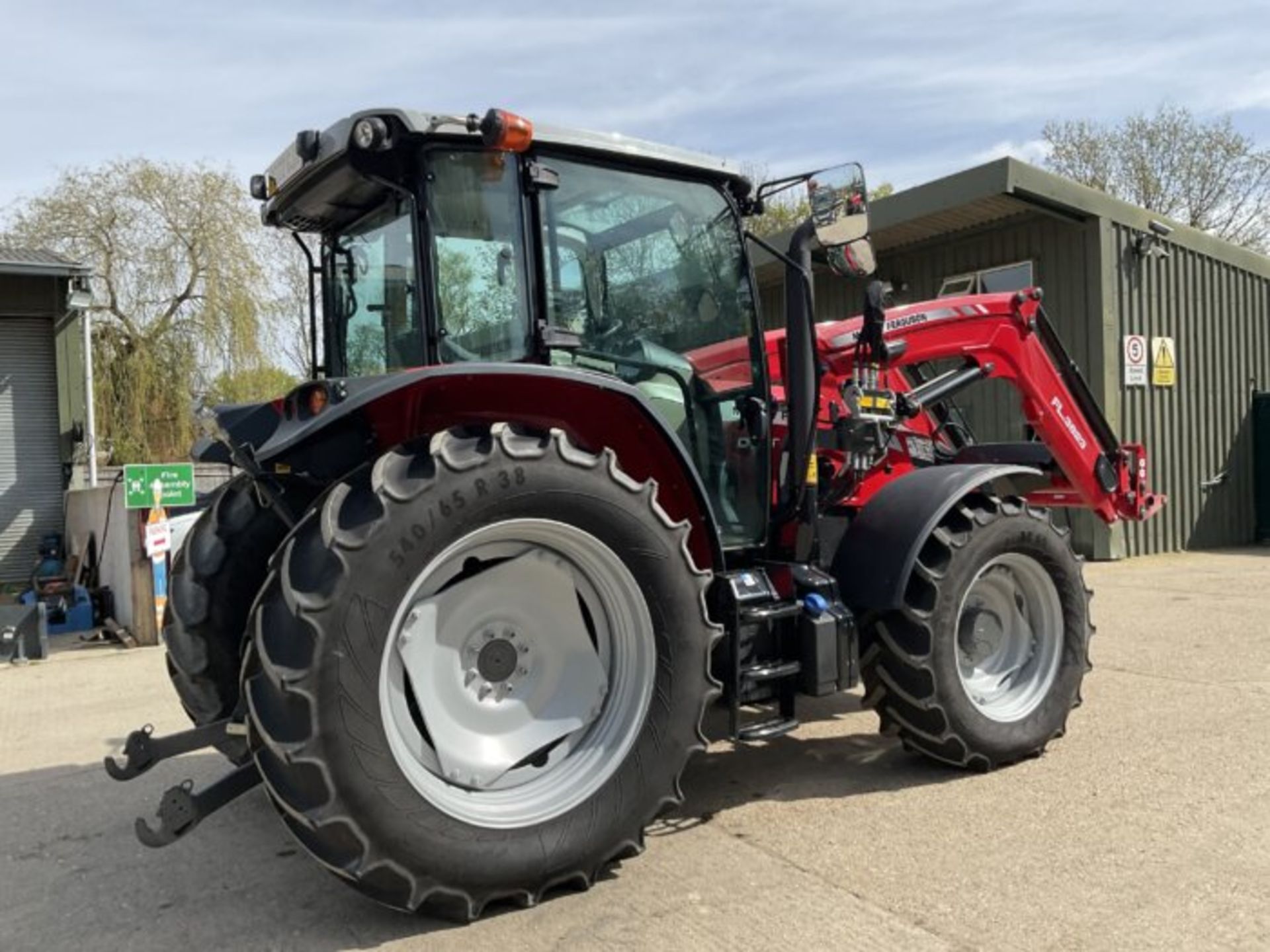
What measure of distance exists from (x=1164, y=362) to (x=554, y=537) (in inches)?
415

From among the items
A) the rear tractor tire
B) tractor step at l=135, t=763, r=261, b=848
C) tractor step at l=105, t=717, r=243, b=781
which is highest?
the rear tractor tire

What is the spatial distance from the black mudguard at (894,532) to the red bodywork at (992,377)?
1.48ft

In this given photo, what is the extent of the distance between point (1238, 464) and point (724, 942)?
1225 centimetres

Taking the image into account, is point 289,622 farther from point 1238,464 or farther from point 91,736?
point 1238,464

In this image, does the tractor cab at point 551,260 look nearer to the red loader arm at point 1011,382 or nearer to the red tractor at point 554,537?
the red tractor at point 554,537

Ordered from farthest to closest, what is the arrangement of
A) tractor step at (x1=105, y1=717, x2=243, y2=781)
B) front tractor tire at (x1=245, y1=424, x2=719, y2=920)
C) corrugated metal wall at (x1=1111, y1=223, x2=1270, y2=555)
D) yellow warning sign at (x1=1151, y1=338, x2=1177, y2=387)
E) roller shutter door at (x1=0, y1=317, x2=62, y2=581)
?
1. roller shutter door at (x1=0, y1=317, x2=62, y2=581)
2. yellow warning sign at (x1=1151, y1=338, x2=1177, y2=387)
3. corrugated metal wall at (x1=1111, y1=223, x2=1270, y2=555)
4. tractor step at (x1=105, y1=717, x2=243, y2=781)
5. front tractor tire at (x1=245, y1=424, x2=719, y2=920)

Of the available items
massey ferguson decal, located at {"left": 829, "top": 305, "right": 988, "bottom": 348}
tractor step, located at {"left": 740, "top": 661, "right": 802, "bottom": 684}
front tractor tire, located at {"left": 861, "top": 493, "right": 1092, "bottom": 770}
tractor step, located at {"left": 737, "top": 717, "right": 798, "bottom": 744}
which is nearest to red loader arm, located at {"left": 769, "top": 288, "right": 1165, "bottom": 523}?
massey ferguson decal, located at {"left": 829, "top": 305, "right": 988, "bottom": 348}

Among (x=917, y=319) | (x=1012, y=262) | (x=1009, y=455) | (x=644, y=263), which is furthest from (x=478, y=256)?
(x=1012, y=262)

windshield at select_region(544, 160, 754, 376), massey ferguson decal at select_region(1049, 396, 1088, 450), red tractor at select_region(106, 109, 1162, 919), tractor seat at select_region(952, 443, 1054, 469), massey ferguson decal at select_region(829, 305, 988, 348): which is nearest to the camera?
red tractor at select_region(106, 109, 1162, 919)

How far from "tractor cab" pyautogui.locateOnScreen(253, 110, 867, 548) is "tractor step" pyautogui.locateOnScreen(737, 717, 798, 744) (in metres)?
0.70

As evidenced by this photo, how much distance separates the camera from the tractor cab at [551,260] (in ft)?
11.1

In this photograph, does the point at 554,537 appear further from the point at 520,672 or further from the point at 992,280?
the point at 992,280

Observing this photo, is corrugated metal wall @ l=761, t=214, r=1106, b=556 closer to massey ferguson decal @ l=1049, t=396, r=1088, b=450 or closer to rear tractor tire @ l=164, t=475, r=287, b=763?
Answer: massey ferguson decal @ l=1049, t=396, r=1088, b=450

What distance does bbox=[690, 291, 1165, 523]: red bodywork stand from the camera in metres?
4.71
